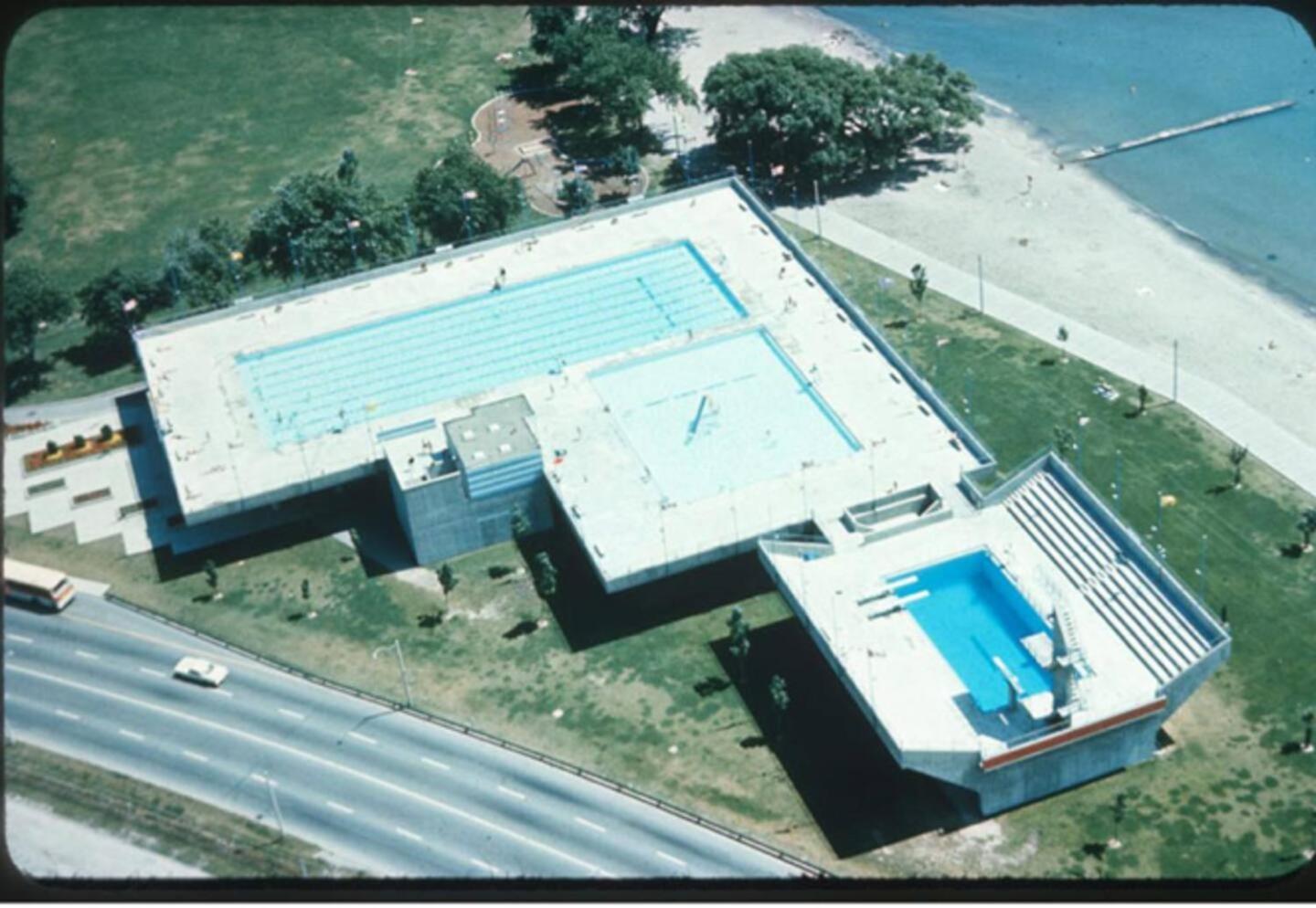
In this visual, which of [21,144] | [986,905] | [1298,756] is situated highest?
[21,144]

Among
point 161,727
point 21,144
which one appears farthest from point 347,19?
point 161,727

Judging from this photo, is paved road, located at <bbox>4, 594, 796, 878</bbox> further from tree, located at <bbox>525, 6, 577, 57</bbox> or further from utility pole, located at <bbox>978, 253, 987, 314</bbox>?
tree, located at <bbox>525, 6, 577, 57</bbox>

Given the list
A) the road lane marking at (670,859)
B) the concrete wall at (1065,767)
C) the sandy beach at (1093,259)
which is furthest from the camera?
the sandy beach at (1093,259)

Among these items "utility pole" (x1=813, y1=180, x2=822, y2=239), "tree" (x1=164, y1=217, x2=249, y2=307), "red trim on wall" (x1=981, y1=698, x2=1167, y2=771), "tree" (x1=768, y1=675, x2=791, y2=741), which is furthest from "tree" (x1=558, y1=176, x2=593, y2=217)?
"red trim on wall" (x1=981, y1=698, x2=1167, y2=771)

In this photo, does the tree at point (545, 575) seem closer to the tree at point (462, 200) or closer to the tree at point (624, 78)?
the tree at point (462, 200)

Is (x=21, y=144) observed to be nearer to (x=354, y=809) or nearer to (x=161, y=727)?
(x=161, y=727)

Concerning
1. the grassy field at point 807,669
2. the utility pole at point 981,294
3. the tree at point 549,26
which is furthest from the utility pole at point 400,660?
the tree at point 549,26
